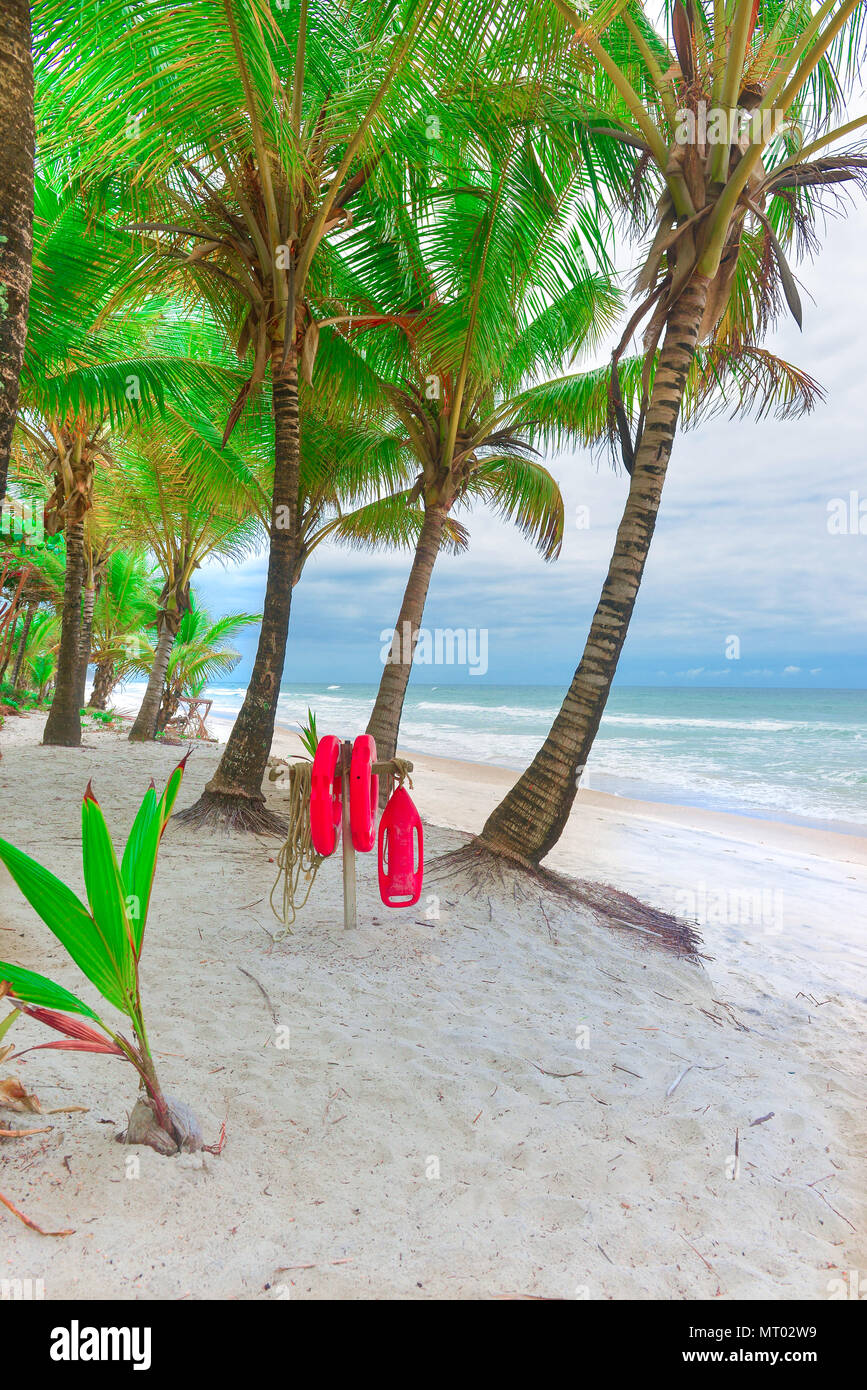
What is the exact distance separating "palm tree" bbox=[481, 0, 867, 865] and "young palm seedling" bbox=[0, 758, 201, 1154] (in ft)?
11.2

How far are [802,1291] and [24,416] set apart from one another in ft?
37.2

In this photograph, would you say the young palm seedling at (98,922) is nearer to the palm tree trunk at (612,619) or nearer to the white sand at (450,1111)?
the white sand at (450,1111)

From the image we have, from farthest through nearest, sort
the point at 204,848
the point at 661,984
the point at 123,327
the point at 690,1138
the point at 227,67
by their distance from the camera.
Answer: the point at 123,327 < the point at 204,848 < the point at 227,67 < the point at 661,984 < the point at 690,1138

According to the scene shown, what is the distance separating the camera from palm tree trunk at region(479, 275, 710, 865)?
15.9ft

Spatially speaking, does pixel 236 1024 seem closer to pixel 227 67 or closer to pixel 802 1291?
pixel 802 1291

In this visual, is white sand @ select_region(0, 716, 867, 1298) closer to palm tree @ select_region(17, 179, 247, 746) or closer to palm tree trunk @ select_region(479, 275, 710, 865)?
palm tree trunk @ select_region(479, 275, 710, 865)

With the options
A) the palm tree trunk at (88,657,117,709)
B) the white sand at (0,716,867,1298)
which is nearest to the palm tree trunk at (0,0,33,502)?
the white sand at (0,716,867,1298)

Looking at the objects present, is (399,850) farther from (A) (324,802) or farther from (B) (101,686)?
(B) (101,686)

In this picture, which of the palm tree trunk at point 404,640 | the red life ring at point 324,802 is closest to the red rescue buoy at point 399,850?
the red life ring at point 324,802

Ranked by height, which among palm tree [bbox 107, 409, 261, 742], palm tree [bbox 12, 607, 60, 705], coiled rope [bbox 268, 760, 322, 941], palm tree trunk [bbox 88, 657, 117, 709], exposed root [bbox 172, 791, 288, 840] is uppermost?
palm tree [bbox 107, 409, 261, 742]

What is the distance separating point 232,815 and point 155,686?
296 inches

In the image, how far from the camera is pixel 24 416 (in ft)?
31.0

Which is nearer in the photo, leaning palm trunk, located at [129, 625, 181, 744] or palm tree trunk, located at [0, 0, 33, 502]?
palm tree trunk, located at [0, 0, 33, 502]

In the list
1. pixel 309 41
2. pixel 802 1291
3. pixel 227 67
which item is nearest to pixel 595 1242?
pixel 802 1291
